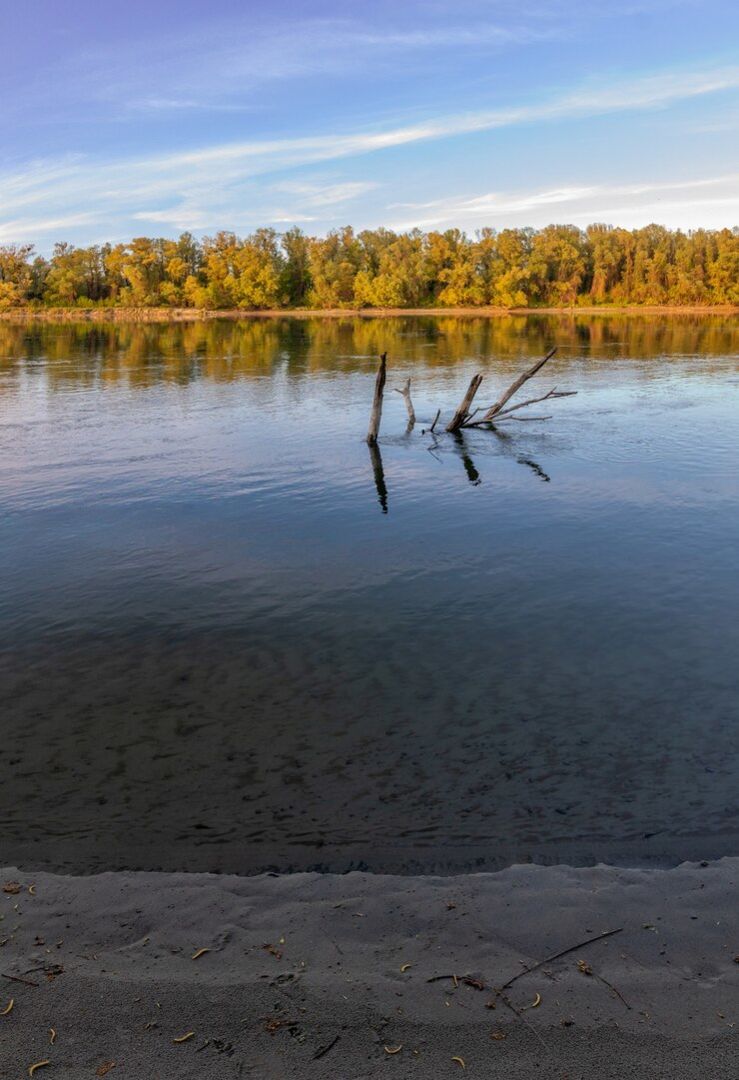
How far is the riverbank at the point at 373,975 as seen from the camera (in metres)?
5.23

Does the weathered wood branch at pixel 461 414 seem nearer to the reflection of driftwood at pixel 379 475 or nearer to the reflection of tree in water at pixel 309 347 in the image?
the reflection of driftwood at pixel 379 475

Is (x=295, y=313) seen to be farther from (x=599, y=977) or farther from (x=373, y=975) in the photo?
(x=599, y=977)

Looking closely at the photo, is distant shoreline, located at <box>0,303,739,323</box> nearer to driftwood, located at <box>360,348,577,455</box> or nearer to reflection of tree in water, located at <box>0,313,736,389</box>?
reflection of tree in water, located at <box>0,313,736,389</box>

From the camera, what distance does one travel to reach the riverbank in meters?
5.23

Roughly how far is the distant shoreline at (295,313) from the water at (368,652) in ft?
456

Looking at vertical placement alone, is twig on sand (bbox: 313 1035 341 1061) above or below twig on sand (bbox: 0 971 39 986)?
above

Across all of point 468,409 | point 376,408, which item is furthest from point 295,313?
point 376,408

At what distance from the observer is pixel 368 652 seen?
13352 mm

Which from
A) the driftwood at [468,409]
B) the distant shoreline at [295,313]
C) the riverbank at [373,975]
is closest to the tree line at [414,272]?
the distant shoreline at [295,313]

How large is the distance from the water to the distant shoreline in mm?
138881

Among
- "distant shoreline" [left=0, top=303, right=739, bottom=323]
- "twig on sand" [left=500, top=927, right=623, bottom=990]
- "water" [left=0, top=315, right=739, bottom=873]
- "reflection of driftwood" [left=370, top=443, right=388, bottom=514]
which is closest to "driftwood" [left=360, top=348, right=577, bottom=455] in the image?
"reflection of driftwood" [left=370, top=443, right=388, bottom=514]

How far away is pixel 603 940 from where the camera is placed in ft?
21.3

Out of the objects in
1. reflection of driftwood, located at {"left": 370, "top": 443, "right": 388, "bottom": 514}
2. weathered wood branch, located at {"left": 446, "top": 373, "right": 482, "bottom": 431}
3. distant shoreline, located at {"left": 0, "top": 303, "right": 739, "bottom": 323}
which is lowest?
reflection of driftwood, located at {"left": 370, "top": 443, "right": 388, "bottom": 514}

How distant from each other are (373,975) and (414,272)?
189952 mm
